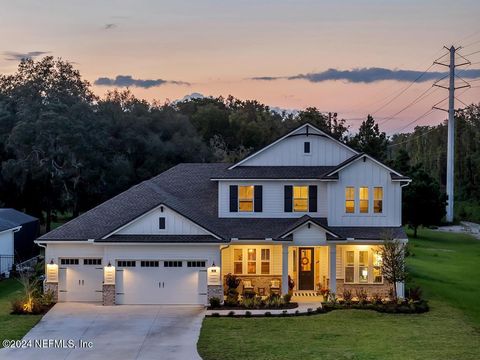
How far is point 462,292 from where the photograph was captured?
30656 millimetres

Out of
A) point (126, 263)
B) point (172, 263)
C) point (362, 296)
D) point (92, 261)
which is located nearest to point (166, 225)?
point (172, 263)

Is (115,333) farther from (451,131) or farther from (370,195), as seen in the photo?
(451,131)

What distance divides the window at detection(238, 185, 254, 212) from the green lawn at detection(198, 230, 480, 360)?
22.9 ft

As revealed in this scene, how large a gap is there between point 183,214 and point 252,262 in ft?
13.4

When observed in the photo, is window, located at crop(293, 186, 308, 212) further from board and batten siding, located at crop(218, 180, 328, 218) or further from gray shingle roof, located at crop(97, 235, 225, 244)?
gray shingle roof, located at crop(97, 235, 225, 244)

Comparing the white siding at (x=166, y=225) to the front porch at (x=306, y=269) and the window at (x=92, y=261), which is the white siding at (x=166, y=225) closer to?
the window at (x=92, y=261)

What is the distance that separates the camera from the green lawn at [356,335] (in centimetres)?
1886

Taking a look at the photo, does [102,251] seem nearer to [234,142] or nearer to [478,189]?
[234,142]

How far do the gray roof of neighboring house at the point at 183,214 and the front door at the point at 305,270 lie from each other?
1567mm

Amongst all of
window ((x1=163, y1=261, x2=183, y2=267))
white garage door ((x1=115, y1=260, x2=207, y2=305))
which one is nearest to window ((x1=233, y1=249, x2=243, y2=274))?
white garage door ((x1=115, y1=260, x2=207, y2=305))

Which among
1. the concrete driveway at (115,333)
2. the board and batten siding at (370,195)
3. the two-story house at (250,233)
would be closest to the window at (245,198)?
the two-story house at (250,233)

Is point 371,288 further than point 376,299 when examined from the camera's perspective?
Yes

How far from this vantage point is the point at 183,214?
2680 centimetres

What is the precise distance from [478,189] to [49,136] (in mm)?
57615
